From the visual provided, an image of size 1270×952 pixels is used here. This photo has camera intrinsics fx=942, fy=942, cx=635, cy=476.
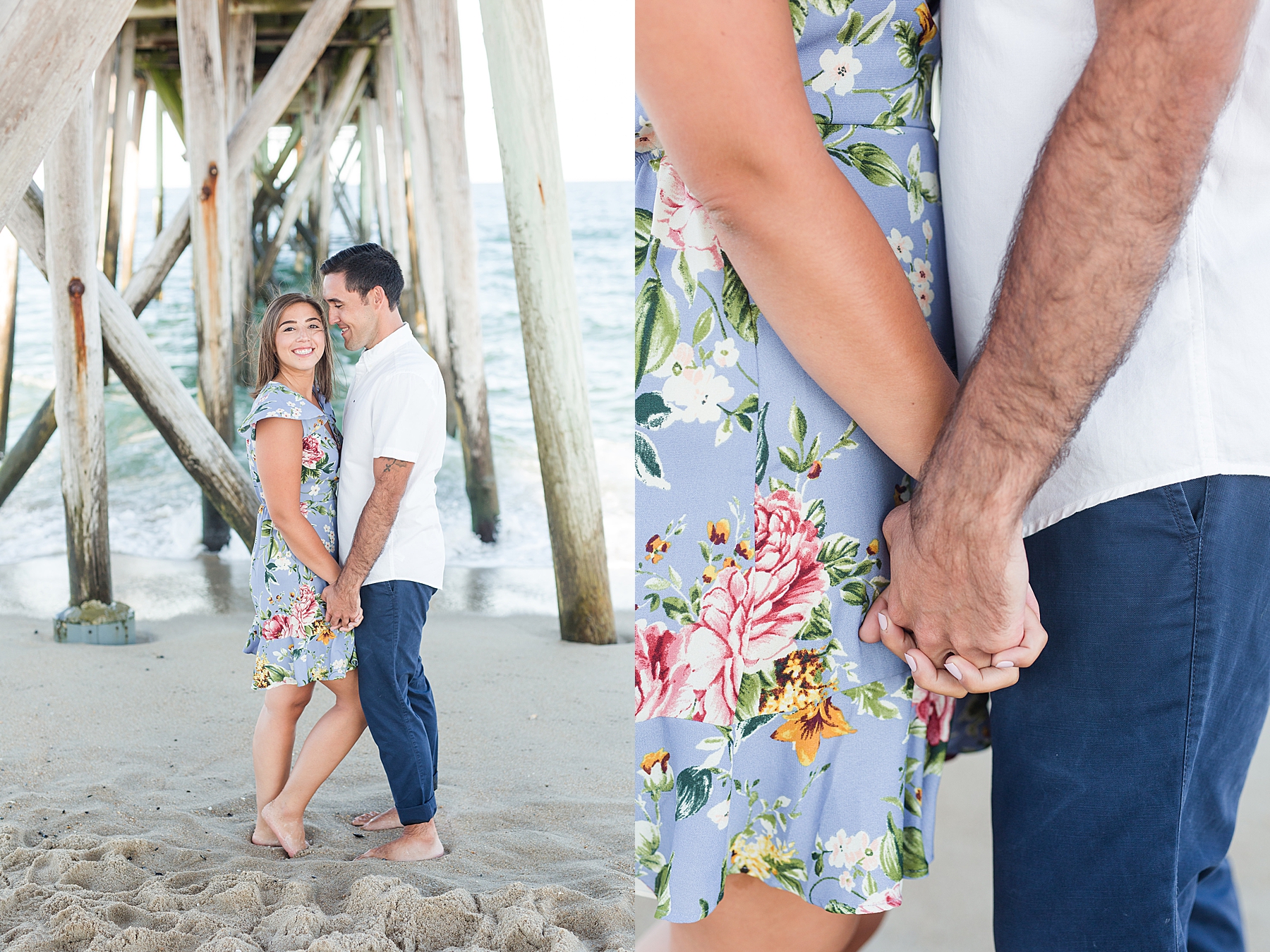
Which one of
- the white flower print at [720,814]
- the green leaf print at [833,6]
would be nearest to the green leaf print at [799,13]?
the green leaf print at [833,6]

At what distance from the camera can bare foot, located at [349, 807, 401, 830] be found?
143 cm

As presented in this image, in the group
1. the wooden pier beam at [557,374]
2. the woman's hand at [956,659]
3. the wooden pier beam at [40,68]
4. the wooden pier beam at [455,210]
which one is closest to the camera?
the woman's hand at [956,659]

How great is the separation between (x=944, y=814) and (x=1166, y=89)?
1967mm

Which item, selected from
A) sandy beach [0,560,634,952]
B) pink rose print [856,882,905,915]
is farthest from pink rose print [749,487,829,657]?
sandy beach [0,560,634,952]

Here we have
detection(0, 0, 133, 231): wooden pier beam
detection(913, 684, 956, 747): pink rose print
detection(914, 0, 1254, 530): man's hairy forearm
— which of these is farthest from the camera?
detection(0, 0, 133, 231): wooden pier beam

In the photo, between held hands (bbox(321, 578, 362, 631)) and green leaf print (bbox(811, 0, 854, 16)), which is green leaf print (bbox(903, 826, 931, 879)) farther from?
held hands (bbox(321, 578, 362, 631))

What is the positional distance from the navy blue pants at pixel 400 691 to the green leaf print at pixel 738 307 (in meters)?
0.81

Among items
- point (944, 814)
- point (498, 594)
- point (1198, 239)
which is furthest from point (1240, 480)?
point (944, 814)

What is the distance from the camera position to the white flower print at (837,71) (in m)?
0.68

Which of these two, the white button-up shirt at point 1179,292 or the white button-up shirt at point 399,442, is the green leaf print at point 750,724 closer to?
the white button-up shirt at point 1179,292

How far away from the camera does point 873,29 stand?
68cm

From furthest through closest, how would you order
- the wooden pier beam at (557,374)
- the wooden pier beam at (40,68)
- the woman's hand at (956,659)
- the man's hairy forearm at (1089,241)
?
the wooden pier beam at (557,374) → the wooden pier beam at (40,68) → the woman's hand at (956,659) → the man's hairy forearm at (1089,241)

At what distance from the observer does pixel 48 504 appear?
1.38 meters

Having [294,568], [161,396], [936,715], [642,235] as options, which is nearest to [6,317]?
[161,396]
